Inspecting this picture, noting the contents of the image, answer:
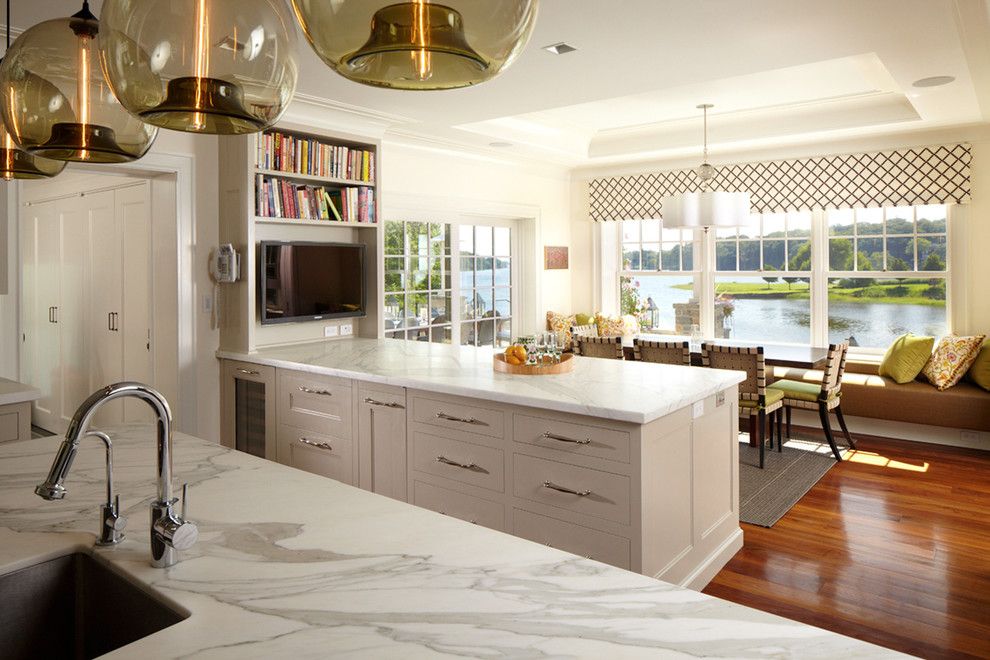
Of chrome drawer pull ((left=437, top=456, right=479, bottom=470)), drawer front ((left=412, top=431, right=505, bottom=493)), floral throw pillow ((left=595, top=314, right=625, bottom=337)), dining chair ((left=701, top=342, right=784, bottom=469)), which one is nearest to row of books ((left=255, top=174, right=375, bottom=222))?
drawer front ((left=412, top=431, right=505, bottom=493))

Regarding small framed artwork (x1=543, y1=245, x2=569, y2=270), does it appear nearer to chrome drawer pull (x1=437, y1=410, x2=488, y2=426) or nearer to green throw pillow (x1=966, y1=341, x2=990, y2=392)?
green throw pillow (x1=966, y1=341, x2=990, y2=392)

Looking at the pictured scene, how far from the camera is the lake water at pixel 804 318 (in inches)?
239

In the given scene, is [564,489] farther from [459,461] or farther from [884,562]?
[884,562]

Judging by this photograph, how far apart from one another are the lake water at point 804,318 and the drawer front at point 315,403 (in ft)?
15.1

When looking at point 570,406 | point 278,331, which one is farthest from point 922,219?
point 278,331

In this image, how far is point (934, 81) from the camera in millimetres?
4133

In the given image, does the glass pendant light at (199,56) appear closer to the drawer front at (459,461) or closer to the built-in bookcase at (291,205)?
the drawer front at (459,461)

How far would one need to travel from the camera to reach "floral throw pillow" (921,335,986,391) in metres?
5.48

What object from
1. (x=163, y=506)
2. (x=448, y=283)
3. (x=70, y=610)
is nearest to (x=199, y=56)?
(x=163, y=506)

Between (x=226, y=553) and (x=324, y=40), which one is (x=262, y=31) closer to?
(x=324, y=40)

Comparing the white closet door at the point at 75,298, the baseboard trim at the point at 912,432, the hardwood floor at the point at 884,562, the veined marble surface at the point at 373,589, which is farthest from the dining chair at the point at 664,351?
the white closet door at the point at 75,298

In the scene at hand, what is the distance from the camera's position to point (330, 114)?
15.1ft

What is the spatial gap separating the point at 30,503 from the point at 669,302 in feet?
21.8

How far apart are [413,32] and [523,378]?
260 cm
